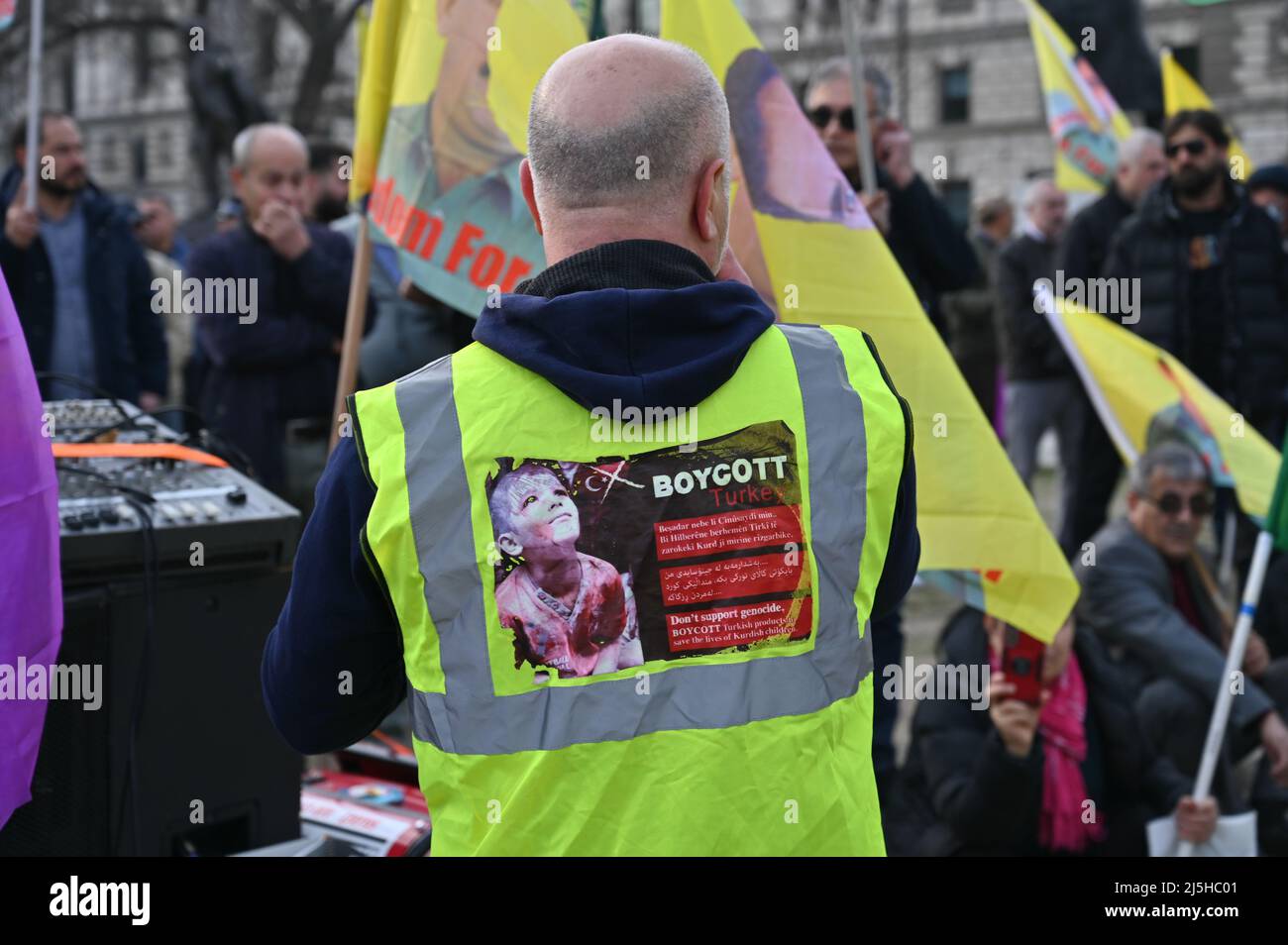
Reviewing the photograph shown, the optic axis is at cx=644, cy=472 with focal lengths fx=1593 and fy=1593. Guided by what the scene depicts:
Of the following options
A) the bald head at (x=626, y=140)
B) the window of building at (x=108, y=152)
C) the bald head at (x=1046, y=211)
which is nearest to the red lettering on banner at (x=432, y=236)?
the bald head at (x=626, y=140)

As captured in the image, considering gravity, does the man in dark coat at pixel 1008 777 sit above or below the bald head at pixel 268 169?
below

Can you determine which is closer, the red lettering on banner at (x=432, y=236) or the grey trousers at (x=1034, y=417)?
the red lettering on banner at (x=432, y=236)

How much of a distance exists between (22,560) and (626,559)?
3.07 ft

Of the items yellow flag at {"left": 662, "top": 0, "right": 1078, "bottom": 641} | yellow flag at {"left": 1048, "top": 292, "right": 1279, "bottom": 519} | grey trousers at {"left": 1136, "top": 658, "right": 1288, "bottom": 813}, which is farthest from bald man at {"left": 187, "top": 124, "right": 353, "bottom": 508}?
grey trousers at {"left": 1136, "top": 658, "right": 1288, "bottom": 813}

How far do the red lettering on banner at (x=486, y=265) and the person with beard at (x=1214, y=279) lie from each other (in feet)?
12.6

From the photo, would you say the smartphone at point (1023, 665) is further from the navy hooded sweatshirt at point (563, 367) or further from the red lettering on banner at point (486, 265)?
the navy hooded sweatshirt at point (563, 367)

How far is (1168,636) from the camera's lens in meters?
4.60

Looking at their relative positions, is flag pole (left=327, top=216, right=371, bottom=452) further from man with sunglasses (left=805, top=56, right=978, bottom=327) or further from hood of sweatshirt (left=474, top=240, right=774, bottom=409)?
hood of sweatshirt (left=474, top=240, right=774, bottom=409)

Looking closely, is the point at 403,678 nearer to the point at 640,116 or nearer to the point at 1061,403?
the point at 640,116

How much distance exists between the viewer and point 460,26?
3.77m

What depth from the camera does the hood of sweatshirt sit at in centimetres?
177

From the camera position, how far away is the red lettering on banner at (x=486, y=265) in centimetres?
366
